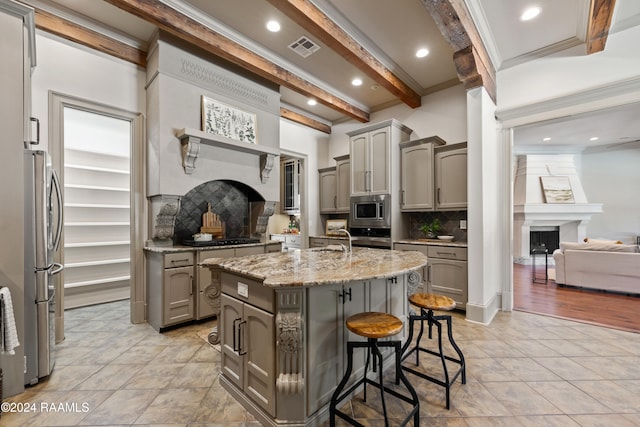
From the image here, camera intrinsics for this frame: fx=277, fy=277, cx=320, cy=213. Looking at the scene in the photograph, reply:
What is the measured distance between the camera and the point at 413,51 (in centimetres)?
341

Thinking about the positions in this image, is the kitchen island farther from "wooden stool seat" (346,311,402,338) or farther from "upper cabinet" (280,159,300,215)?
"upper cabinet" (280,159,300,215)

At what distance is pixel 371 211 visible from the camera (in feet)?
14.2

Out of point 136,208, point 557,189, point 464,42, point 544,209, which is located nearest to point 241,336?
point 136,208

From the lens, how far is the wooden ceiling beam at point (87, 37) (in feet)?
8.86

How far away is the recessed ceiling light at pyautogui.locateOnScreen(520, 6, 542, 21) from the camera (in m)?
2.65

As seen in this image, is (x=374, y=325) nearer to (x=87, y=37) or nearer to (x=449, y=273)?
(x=449, y=273)

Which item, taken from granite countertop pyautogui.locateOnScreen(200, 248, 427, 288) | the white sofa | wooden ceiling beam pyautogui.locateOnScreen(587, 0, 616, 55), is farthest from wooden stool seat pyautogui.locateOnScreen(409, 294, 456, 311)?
the white sofa

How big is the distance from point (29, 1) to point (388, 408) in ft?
15.2

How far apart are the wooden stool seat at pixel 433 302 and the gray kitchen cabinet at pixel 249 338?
1.08 m

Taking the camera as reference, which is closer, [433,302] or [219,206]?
[433,302]

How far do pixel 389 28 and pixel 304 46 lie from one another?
0.99 meters

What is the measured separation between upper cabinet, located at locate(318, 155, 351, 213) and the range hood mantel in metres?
1.49

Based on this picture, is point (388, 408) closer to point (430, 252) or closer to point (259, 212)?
point (430, 252)

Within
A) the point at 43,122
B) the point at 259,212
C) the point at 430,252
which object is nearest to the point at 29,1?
the point at 43,122
